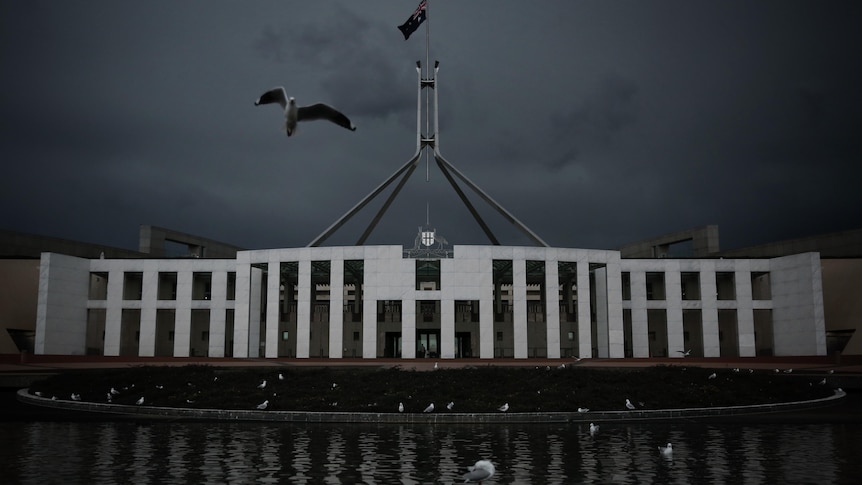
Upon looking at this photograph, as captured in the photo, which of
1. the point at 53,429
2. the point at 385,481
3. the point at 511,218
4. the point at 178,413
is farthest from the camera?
the point at 511,218

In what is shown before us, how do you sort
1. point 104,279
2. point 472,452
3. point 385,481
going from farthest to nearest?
point 104,279 → point 472,452 → point 385,481

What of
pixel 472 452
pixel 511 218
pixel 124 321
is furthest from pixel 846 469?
pixel 124 321

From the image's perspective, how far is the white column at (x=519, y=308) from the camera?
5008cm

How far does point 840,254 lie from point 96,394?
5753 cm

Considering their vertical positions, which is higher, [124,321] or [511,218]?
[511,218]

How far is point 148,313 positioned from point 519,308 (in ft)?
95.3

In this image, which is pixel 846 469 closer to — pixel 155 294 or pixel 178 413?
pixel 178 413

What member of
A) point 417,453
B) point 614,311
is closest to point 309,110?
point 417,453

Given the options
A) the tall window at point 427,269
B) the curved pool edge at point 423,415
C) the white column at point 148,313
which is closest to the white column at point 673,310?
the tall window at point 427,269

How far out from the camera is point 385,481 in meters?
12.2

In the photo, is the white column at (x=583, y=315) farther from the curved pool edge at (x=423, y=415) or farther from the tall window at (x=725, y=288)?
the curved pool edge at (x=423, y=415)

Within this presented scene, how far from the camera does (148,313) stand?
56219 mm

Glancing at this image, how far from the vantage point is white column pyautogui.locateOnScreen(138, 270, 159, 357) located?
5553cm

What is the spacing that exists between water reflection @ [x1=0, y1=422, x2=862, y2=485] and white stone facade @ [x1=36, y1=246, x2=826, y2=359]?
2906 cm
